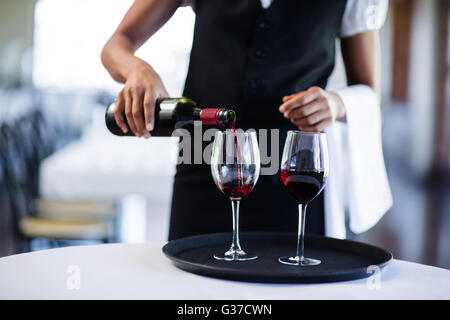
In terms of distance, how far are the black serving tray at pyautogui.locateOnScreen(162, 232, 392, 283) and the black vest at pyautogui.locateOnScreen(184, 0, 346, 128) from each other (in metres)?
0.38

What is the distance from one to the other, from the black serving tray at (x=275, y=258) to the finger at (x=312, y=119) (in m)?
0.25

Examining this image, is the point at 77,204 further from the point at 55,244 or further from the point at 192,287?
the point at 192,287

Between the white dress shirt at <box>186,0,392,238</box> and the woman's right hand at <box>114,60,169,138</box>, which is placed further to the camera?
the white dress shirt at <box>186,0,392,238</box>

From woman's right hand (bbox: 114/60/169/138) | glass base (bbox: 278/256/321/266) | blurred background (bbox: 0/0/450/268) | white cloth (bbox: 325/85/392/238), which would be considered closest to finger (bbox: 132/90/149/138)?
woman's right hand (bbox: 114/60/169/138)

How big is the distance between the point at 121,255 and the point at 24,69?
12.6 feet

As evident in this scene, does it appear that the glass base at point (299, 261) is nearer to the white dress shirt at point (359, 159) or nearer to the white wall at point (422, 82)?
the white dress shirt at point (359, 159)

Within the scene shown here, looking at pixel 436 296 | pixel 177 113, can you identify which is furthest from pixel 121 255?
pixel 436 296

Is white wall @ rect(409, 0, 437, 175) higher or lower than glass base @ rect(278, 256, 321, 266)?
higher

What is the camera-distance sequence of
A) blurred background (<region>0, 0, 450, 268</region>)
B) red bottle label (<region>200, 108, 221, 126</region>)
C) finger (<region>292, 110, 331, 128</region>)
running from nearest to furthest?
red bottle label (<region>200, 108, 221, 126</region>), finger (<region>292, 110, 331, 128</region>), blurred background (<region>0, 0, 450, 268</region>)

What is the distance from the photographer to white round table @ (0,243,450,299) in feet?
2.16

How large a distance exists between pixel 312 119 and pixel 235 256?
38 cm

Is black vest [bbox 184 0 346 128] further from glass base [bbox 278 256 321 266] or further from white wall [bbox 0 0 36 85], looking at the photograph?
white wall [bbox 0 0 36 85]

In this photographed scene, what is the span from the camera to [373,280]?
2.45ft
